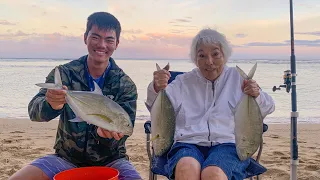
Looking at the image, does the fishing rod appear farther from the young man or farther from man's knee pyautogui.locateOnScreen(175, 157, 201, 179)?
the young man

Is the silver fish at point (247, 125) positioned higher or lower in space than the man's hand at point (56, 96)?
lower

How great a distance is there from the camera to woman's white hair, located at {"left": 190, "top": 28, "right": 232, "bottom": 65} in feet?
11.7

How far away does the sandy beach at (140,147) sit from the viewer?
5484mm

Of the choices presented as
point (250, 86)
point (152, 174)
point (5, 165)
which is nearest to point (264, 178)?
point (152, 174)

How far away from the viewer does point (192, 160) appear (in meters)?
3.16

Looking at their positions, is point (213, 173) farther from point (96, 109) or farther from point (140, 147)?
point (140, 147)

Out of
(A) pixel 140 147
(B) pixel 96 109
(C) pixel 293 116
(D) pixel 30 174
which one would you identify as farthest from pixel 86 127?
(A) pixel 140 147

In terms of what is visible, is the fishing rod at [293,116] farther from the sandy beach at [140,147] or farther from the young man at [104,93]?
the young man at [104,93]

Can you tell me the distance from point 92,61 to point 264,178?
3.02 metres

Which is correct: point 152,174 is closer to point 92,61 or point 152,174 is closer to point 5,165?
point 92,61

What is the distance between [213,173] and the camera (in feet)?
9.73

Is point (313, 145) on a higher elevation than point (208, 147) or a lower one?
lower

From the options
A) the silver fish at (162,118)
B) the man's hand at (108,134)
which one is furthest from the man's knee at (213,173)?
the man's hand at (108,134)

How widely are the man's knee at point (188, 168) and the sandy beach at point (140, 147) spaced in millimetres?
2325
